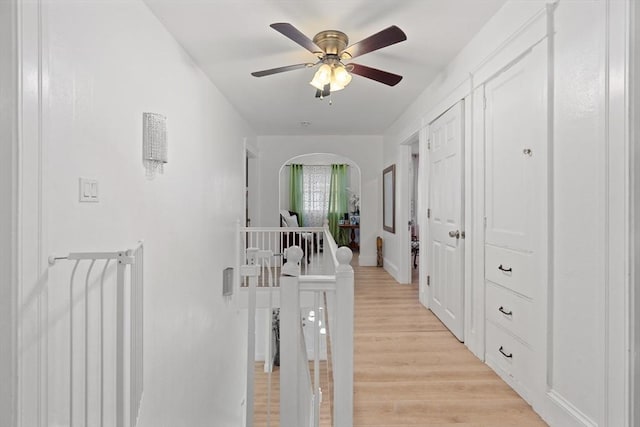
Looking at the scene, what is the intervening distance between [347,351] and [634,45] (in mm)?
1704

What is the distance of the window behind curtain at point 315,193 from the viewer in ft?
32.6

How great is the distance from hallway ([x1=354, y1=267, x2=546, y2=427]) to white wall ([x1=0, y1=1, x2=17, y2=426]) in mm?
1562

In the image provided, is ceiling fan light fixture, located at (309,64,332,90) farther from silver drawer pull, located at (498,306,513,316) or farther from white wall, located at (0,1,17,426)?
silver drawer pull, located at (498,306,513,316)

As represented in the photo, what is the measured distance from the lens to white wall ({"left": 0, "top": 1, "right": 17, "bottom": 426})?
1.23 metres

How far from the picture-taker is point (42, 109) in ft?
4.42

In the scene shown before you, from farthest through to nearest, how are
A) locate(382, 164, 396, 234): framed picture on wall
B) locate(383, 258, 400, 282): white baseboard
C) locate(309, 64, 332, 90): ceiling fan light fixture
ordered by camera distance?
locate(382, 164, 396, 234): framed picture on wall, locate(383, 258, 400, 282): white baseboard, locate(309, 64, 332, 90): ceiling fan light fixture

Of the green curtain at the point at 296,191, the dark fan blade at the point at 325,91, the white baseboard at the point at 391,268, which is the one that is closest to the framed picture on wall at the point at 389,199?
the white baseboard at the point at 391,268

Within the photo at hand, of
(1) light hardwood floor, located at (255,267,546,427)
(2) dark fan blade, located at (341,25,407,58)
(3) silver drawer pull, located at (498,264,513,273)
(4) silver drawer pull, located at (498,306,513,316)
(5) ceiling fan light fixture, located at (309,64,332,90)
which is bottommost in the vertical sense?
(1) light hardwood floor, located at (255,267,546,427)

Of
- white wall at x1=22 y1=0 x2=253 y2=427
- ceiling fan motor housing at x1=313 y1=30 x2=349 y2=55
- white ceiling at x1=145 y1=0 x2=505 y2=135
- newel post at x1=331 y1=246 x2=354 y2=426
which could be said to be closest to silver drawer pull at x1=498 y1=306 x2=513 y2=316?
newel post at x1=331 y1=246 x2=354 y2=426

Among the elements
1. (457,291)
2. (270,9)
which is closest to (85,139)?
(270,9)

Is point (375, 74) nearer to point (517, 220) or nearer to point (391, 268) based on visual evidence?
point (517, 220)

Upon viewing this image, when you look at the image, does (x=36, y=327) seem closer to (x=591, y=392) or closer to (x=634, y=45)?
(x=591, y=392)

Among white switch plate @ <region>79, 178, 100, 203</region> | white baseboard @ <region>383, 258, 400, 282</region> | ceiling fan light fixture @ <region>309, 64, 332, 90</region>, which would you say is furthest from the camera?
white baseboard @ <region>383, 258, 400, 282</region>

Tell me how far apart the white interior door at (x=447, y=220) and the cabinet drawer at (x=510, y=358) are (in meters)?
0.47
